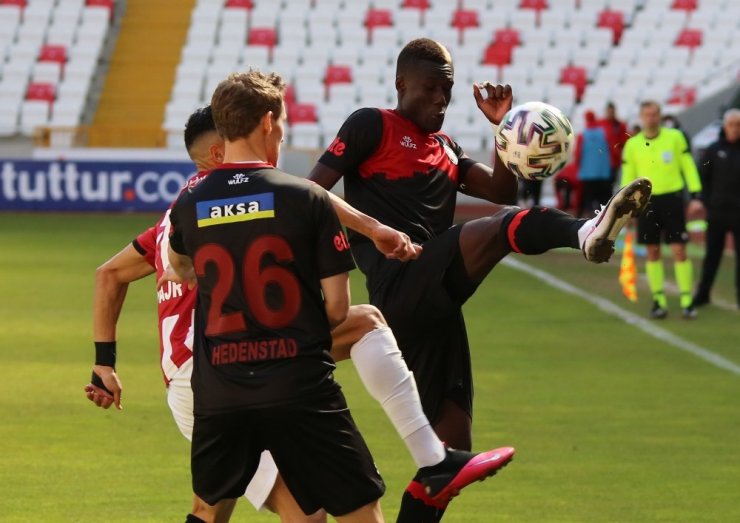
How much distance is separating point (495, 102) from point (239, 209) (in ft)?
6.37

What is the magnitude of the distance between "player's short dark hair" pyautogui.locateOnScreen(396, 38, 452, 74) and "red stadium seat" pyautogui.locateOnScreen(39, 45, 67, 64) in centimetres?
2737

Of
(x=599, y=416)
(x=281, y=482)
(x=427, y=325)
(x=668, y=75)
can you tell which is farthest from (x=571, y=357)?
(x=668, y=75)

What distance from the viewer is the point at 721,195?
15.6 meters

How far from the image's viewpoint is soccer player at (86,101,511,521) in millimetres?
5199

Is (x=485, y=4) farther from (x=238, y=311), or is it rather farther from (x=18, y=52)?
(x=238, y=311)

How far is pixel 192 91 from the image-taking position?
31.9 metres

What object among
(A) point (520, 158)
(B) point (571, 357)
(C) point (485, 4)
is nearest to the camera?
Answer: (A) point (520, 158)

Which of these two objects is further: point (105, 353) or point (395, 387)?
A: point (105, 353)

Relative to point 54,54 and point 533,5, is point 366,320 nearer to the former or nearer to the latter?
point 54,54

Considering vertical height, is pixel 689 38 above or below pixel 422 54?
below

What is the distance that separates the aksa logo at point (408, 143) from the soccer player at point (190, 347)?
97 cm

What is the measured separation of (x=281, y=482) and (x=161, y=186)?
22.0 meters

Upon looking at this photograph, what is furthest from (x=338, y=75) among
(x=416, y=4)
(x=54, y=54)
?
(x=54, y=54)

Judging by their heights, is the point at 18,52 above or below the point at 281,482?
below
